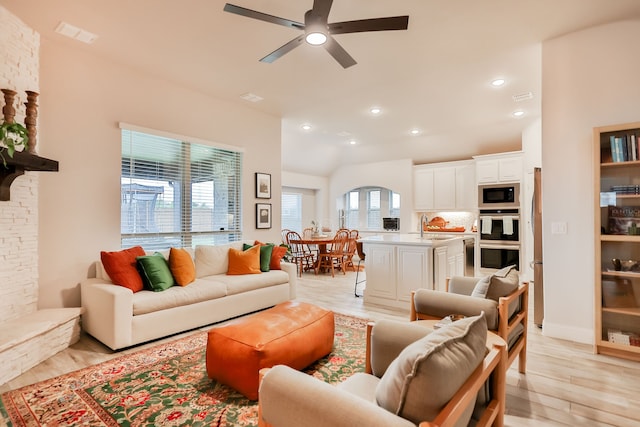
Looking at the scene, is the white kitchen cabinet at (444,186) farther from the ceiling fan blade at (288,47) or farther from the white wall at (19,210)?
the white wall at (19,210)

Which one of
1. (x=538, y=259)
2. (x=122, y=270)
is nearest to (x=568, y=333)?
(x=538, y=259)

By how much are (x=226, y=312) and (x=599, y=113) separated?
4414 mm

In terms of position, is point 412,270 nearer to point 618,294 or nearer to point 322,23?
point 618,294

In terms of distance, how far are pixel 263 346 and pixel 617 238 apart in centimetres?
320

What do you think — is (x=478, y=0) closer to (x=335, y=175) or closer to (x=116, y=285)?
(x=116, y=285)

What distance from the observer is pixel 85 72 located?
3520 millimetres

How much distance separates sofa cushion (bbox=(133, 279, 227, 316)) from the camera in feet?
10.2

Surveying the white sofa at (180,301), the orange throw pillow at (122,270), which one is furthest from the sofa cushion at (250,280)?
the orange throw pillow at (122,270)

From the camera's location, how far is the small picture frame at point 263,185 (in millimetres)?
5340

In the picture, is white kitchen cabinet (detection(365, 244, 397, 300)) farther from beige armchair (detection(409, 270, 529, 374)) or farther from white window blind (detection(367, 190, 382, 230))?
white window blind (detection(367, 190, 382, 230))

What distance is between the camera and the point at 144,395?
7.26ft

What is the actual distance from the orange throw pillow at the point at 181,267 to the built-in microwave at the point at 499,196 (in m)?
5.85

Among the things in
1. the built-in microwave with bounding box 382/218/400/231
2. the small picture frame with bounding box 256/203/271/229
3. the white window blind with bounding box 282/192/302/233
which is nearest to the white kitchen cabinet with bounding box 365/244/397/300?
the small picture frame with bounding box 256/203/271/229

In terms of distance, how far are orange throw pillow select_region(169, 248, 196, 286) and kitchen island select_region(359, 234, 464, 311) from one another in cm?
234
